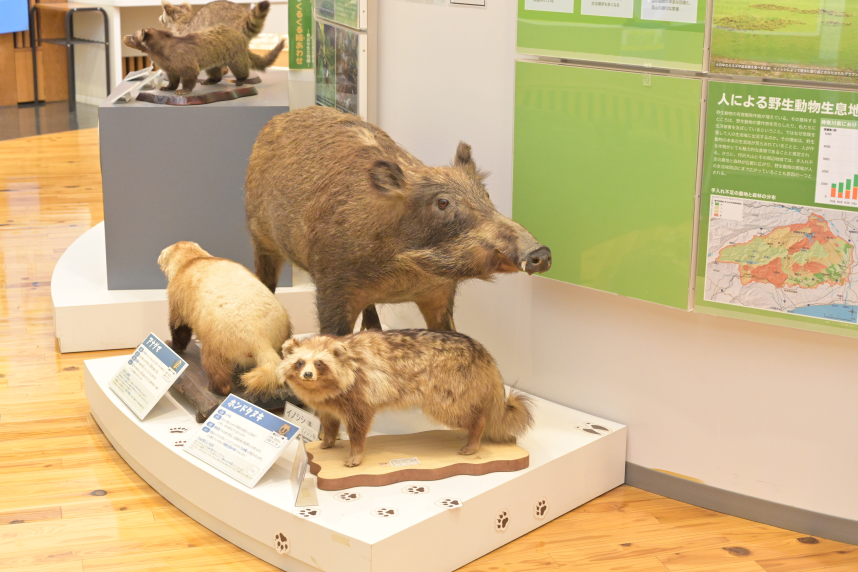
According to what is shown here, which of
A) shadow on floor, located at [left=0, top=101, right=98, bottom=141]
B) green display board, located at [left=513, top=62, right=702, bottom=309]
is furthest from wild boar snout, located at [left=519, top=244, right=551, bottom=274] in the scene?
shadow on floor, located at [left=0, top=101, right=98, bottom=141]

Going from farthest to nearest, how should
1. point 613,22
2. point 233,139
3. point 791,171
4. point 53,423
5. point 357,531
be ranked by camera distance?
point 233,139, point 53,423, point 613,22, point 791,171, point 357,531

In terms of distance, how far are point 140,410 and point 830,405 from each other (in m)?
2.34

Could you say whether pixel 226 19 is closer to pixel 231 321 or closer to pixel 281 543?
pixel 231 321

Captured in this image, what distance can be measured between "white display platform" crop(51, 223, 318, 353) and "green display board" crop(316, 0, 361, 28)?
133 centimetres

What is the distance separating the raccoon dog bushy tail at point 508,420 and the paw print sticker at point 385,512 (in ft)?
1.50

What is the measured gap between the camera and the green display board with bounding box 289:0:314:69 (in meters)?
4.75

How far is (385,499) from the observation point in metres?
2.70

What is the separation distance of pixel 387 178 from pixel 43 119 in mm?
8530

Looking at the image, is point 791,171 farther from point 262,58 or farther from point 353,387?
point 262,58

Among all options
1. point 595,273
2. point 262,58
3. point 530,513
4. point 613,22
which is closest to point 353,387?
point 530,513

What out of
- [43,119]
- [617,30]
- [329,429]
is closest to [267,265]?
[329,429]

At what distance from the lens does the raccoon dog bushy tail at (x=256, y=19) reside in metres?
4.55

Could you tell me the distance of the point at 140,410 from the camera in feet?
10.8

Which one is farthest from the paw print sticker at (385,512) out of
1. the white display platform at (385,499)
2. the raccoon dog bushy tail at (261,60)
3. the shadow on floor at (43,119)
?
the shadow on floor at (43,119)
